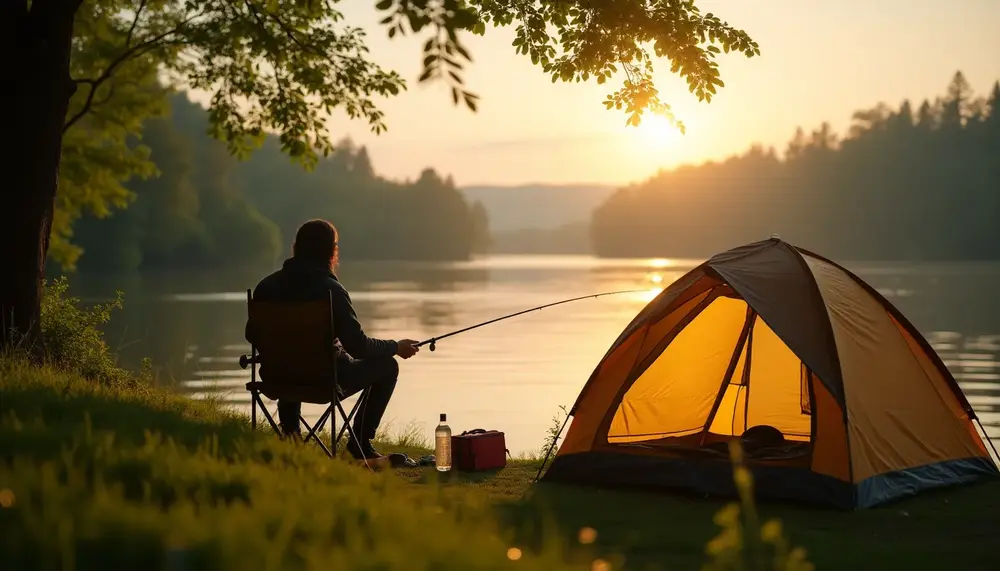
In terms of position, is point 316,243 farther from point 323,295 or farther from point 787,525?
point 787,525

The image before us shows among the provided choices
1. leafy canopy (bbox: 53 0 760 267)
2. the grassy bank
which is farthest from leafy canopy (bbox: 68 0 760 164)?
the grassy bank

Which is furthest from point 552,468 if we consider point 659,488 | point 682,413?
point 682,413

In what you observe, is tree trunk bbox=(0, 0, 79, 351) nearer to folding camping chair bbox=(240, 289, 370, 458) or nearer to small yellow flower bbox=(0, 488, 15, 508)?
folding camping chair bbox=(240, 289, 370, 458)

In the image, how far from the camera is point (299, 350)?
596cm

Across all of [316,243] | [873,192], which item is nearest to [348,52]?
[316,243]

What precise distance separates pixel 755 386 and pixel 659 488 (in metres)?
1.81

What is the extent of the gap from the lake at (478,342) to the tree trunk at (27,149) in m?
4.10

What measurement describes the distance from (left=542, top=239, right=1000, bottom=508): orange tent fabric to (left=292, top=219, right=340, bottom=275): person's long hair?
1705mm

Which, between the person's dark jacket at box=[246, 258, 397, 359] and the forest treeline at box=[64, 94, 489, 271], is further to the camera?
the forest treeline at box=[64, 94, 489, 271]

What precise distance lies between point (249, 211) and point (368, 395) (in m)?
60.4

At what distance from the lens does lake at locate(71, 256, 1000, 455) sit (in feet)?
43.1

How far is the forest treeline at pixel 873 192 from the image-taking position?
3460 inches

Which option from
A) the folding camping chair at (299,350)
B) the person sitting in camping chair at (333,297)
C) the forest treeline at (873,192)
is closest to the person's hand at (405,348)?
the person sitting in camping chair at (333,297)

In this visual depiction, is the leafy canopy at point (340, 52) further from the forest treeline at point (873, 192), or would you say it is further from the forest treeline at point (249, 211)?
the forest treeline at point (873, 192)
